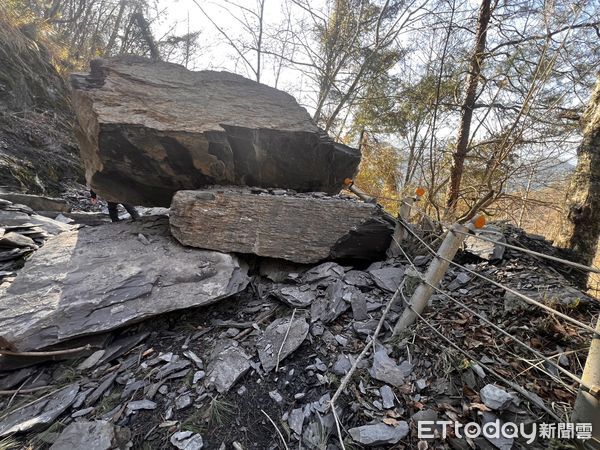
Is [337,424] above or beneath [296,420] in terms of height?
above

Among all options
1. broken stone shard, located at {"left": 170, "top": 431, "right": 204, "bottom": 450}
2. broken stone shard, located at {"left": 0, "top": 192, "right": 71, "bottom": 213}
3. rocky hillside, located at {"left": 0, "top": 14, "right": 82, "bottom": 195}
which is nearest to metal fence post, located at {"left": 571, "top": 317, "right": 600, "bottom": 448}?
broken stone shard, located at {"left": 170, "top": 431, "right": 204, "bottom": 450}

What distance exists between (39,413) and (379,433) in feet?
6.67

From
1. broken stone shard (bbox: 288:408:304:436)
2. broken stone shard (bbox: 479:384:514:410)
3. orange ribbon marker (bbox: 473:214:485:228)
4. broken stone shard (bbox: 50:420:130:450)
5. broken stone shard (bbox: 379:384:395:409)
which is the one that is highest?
orange ribbon marker (bbox: 473:214:485:228)

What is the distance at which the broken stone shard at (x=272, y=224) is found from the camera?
2789 mm

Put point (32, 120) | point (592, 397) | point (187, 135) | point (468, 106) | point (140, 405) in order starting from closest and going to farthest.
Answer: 1. point (592, 397)
2. point (140, 405)
3. point (187, 135)
4. point (468, 106)
5. point (32, 120)

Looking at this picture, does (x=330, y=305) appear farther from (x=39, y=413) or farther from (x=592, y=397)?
(x=39, y=413)

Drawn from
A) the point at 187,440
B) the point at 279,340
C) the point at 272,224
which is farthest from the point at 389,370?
the point at 272,224

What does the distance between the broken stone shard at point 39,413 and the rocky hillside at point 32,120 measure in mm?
4194

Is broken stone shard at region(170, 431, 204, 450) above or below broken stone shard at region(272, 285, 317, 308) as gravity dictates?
below

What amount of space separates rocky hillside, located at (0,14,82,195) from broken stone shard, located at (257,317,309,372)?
5.02 meters

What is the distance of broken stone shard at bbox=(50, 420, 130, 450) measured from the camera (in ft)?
4.75

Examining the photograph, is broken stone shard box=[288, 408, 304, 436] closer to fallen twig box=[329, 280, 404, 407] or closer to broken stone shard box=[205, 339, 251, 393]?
fallen twig box=[329, 280, 404, 407]

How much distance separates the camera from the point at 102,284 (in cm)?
227

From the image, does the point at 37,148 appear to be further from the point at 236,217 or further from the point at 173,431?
the point at 173,431
